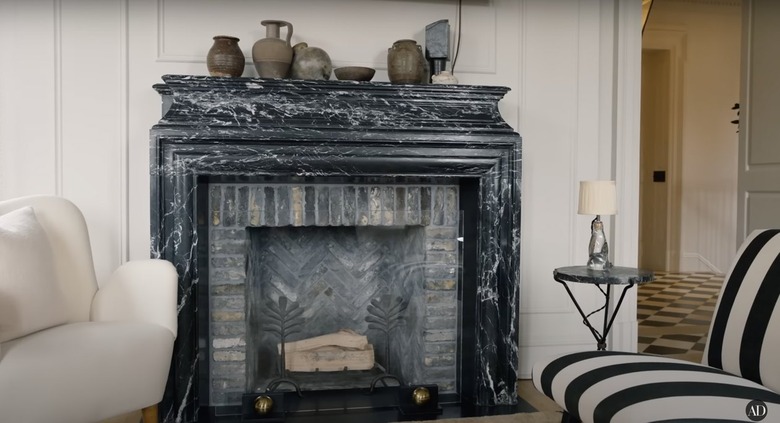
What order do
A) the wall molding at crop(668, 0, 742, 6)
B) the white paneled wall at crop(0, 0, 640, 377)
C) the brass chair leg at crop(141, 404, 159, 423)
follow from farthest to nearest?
the wall molding at crop(668, 0, 742, 6), the white paneled wall at crop(0, 0, 640, 377), the brass chair leg at crop(141, 404, 159, 423)

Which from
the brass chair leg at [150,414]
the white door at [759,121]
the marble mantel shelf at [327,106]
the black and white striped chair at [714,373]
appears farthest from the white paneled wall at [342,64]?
the black and white striped chair at [714,373]

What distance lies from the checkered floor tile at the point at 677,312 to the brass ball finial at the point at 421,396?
161 cm

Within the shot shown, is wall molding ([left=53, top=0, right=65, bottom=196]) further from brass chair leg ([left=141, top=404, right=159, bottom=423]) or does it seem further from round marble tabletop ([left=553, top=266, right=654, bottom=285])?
round marble tabletop ([left=553, top=266, right=654, bottom=285])

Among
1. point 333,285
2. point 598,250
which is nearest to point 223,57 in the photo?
point 333,285

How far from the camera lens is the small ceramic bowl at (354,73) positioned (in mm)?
2820

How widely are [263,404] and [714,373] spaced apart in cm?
167

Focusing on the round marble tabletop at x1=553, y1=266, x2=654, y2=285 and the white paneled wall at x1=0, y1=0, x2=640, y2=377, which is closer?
the round marble tabletop at x1=553, y1=266, x2=654, y2=285

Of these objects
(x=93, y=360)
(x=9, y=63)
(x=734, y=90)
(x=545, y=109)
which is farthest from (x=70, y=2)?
(x=734, y=90)

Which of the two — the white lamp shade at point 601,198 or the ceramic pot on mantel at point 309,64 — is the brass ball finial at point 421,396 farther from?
the ceramic pot on mantel at point 309,64

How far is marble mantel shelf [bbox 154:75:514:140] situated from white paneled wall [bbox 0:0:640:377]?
0.37 metres

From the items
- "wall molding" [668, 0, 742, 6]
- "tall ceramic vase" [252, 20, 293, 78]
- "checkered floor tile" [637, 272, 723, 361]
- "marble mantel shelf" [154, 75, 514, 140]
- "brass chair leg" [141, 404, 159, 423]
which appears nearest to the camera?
"brass chair leg" [141, 404, 159, 423]

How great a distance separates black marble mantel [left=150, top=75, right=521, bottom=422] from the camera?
104 inches

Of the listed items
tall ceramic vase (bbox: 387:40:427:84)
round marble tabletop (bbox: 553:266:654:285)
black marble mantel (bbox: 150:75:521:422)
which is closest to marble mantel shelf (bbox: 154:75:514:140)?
black marble mantel (bbox: 150:75:521:422)

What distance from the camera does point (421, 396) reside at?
2783 millimetres
